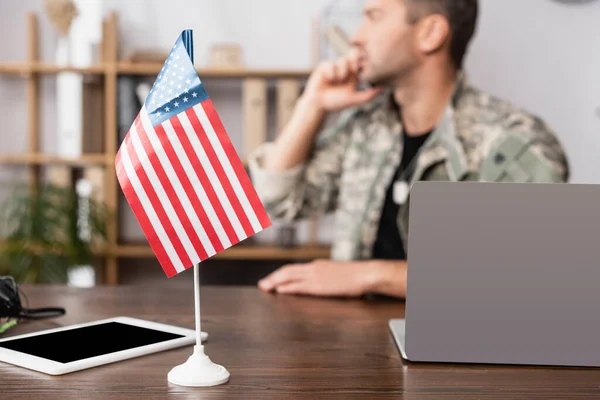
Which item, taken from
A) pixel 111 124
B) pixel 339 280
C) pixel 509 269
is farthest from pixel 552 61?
pixel 509 269

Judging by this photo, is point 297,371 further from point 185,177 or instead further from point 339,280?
point 339,280

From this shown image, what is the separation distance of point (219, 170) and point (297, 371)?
0.93 feet

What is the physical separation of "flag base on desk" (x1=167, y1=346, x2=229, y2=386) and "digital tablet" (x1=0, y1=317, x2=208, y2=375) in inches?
5.1

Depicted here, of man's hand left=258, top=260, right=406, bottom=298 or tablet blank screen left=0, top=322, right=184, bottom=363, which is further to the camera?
man's hand left=258, top=260, right=406, bottom=298

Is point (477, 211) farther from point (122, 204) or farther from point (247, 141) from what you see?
point (122, 204)

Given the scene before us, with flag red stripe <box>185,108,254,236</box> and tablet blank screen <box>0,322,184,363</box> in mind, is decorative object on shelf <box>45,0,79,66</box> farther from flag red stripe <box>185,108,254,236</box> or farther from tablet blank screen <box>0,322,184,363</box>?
flag red stripe <box>185,108,254,236</box>

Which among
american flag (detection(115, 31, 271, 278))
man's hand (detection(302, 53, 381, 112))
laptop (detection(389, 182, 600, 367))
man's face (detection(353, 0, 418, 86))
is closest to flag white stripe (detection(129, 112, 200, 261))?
american flag (detection(115, 31, 271, 278))

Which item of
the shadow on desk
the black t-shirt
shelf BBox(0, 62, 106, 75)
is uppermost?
shelf BBox(0, 62, 106, 75)

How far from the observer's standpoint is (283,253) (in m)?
3.44

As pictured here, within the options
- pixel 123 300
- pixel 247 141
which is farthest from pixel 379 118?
pixel 123 300

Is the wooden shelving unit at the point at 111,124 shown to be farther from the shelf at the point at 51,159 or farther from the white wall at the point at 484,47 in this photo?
the white wall at the point at 484,47

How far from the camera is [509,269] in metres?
0.91

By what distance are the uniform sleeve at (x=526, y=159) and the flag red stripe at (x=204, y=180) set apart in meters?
1.70

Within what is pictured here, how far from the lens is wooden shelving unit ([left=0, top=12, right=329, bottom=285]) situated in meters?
3.39
